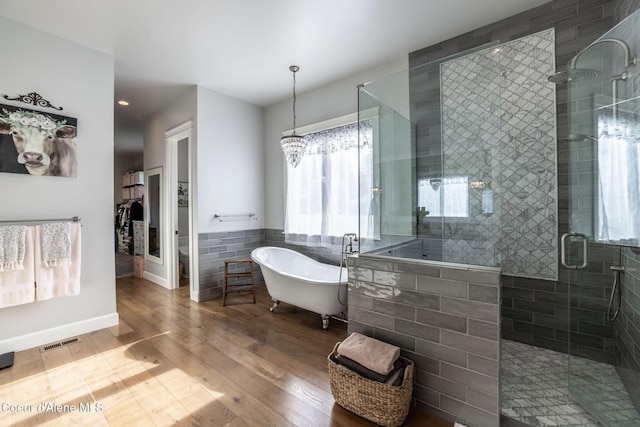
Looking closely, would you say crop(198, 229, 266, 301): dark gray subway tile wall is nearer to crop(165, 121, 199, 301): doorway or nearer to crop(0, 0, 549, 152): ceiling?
crop(165, 121, 199, 301): doorway

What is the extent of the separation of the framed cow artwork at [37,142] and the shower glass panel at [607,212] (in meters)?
4.25

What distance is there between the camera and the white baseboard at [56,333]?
89.9 inches

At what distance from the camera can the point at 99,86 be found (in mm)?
2775

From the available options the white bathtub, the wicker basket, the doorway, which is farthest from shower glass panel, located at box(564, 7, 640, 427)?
the doorway

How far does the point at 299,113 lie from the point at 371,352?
3300 mm

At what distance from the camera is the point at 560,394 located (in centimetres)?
168

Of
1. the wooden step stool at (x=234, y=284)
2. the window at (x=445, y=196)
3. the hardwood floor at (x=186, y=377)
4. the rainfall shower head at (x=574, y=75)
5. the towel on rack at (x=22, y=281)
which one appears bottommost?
the hardwood floor at (x=186, y=377)

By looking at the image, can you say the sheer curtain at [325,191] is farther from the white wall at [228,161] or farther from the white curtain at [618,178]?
the white curtain at [618,178]

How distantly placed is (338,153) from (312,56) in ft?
3.67

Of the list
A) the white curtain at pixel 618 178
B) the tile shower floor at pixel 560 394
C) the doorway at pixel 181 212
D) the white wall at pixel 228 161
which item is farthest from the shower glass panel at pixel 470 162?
the doorway at pixel 181 212

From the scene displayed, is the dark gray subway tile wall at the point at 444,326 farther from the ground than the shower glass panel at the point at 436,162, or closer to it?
closer to it

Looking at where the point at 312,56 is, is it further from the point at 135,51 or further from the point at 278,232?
the point at 278,232

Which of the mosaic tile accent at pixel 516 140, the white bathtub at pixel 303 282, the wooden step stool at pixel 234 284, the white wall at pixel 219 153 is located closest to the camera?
the mosaic tile accent at pixel 516 140

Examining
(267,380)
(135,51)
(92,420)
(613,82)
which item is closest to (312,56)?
(135,51)
